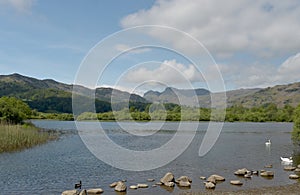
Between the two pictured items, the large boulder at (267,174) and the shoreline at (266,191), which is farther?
the large boulder at (267,174)

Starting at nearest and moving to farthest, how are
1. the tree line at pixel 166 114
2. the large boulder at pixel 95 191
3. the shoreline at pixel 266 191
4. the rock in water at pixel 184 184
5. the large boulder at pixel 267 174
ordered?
the shoreline at pixel 266 191
the large boulder at pixel 95 191
the rock in water at pixel 184 184
the large boulder at pixel 267 174
the tree line at pixel 166 114

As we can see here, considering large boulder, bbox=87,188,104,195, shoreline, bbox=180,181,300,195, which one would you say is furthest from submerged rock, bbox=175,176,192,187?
large boulder, bbox=87,188,104,195

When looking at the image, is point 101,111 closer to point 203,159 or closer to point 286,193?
point 203,159

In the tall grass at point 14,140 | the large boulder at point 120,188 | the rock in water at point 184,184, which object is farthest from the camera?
the tall grass at point 14,140

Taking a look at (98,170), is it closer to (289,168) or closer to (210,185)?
(210,185)

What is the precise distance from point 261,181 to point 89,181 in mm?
14508

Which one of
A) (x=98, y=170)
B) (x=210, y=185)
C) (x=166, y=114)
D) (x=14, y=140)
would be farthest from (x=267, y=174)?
(x=166, y=114)

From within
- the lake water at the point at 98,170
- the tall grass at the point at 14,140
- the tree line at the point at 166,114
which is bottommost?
the lake water at the point at 98,170

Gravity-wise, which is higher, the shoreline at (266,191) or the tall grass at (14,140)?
the tall grass at (14,140)

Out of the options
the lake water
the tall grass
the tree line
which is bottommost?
the lake water

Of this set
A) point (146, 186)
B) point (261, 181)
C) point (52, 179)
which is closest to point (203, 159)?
point (261, 181)

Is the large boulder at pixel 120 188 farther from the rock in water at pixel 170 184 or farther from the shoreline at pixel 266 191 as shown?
the shoreline at pixel 266 191

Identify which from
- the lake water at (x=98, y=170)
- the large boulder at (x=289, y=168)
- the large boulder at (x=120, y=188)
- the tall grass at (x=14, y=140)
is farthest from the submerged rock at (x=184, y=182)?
the tall grass at (x=14, y=140)

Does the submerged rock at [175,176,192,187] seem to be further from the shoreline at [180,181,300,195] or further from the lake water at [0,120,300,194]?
the shoreline at [180,181,300,195]
